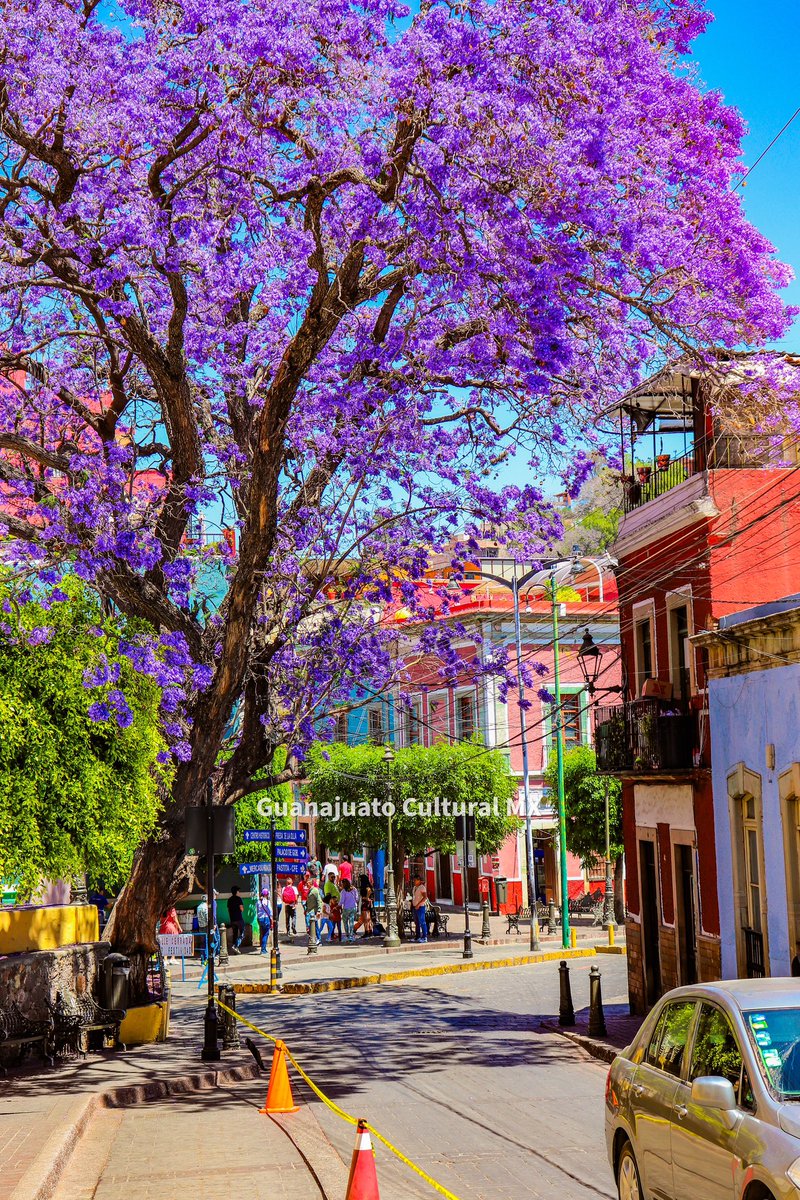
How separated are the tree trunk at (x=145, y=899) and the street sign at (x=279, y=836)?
27.6ft

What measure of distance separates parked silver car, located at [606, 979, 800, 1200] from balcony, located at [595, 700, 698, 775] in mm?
12534

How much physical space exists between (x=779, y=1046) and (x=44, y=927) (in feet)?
45.6

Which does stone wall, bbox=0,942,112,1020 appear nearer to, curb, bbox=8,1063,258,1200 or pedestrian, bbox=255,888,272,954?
curb, bbox=8,1063,258,1200

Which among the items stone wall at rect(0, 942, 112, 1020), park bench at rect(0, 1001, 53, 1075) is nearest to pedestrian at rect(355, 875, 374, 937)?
stone wall at rect(0, 942, 112, 1020)

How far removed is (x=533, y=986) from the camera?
88.5ft

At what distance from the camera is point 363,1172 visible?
8289mm

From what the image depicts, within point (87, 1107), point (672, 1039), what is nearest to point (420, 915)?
point (87, 1107)

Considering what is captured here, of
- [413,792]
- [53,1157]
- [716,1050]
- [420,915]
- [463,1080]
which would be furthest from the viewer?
[413,792]

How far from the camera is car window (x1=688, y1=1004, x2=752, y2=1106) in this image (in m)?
6.88

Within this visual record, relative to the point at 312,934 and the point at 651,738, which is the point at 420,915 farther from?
the point at 651,738

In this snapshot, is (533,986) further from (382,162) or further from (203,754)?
(382,162)

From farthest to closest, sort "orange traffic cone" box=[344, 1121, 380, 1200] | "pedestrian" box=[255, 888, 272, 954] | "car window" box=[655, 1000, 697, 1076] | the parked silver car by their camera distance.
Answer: "pedestrian" box=[255, 888, 272, 954] → "orange traffic cone" box=[344, 1121, 380, 1200] → "car window" box=[655, 1000, 697, 1076] → the parked silver car

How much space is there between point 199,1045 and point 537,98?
12913 millimetres

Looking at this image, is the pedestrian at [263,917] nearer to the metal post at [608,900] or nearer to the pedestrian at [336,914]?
the pedestrian at [336,914]
